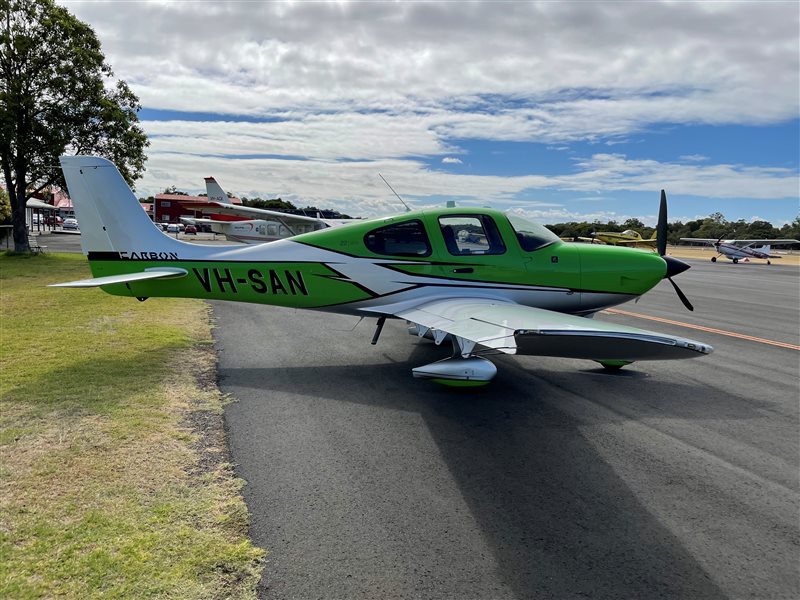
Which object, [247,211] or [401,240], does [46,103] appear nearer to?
[247,211]

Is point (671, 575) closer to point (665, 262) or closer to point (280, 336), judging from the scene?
point (665, 262)

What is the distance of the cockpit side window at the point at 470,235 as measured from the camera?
684 cm

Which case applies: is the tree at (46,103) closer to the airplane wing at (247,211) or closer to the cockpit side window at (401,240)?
the airplane wing at (247,211)

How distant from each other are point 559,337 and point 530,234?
337cm

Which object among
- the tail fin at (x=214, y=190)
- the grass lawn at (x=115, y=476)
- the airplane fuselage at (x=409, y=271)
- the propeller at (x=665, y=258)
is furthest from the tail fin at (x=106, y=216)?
the tail fin at (x=214, y=190)

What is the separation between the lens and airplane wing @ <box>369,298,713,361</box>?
3.66 metres

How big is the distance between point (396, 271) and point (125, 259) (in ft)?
13.3

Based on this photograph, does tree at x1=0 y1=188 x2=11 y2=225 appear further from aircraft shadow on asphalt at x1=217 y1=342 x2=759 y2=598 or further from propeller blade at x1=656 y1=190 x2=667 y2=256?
propeller blade at x1=656 y1=190 x2=667 y2=256

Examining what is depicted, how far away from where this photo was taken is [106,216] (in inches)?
281

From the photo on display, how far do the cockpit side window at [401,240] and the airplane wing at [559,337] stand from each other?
1566 mm

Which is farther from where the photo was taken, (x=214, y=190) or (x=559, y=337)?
(x=214, y=190)

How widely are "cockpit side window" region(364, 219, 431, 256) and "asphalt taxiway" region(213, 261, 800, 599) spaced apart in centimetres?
172

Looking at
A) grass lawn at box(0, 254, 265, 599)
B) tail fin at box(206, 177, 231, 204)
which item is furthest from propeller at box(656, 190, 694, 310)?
tail fin at box(206, 177, 231, 204)

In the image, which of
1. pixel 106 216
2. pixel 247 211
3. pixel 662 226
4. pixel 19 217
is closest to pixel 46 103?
pixel 19 217
